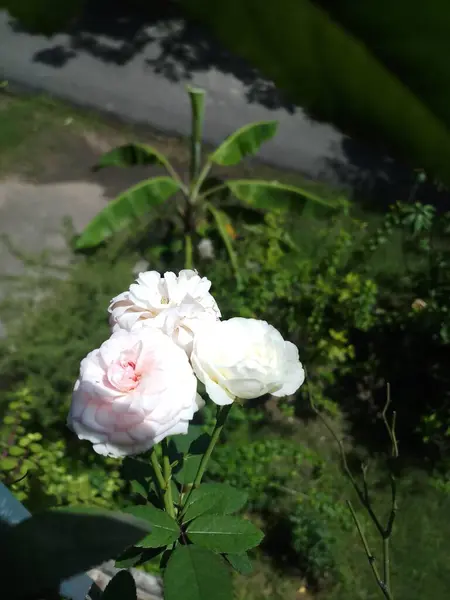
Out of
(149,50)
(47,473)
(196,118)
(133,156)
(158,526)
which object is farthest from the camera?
(149,50)

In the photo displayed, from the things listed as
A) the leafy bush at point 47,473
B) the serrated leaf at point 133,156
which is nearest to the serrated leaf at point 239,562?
the leafy bush at point 47,473

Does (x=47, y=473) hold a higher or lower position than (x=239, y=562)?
lower

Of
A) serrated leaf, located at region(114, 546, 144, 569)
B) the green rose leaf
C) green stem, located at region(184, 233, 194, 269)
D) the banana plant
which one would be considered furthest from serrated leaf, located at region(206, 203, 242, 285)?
serrated leaf, located at region(114, 546, 144, 569)

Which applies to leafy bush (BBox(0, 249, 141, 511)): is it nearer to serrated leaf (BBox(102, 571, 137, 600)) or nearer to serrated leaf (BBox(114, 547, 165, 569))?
serrated leaf (BBox(114, 547, 165, 569))

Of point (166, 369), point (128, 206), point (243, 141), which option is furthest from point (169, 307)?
point (243, 141)

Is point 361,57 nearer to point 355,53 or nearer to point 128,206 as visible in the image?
point 355,53

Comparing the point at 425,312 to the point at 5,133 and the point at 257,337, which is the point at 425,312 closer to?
the point at 257,337

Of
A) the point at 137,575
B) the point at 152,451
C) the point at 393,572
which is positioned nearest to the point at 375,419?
the point at 393,572
